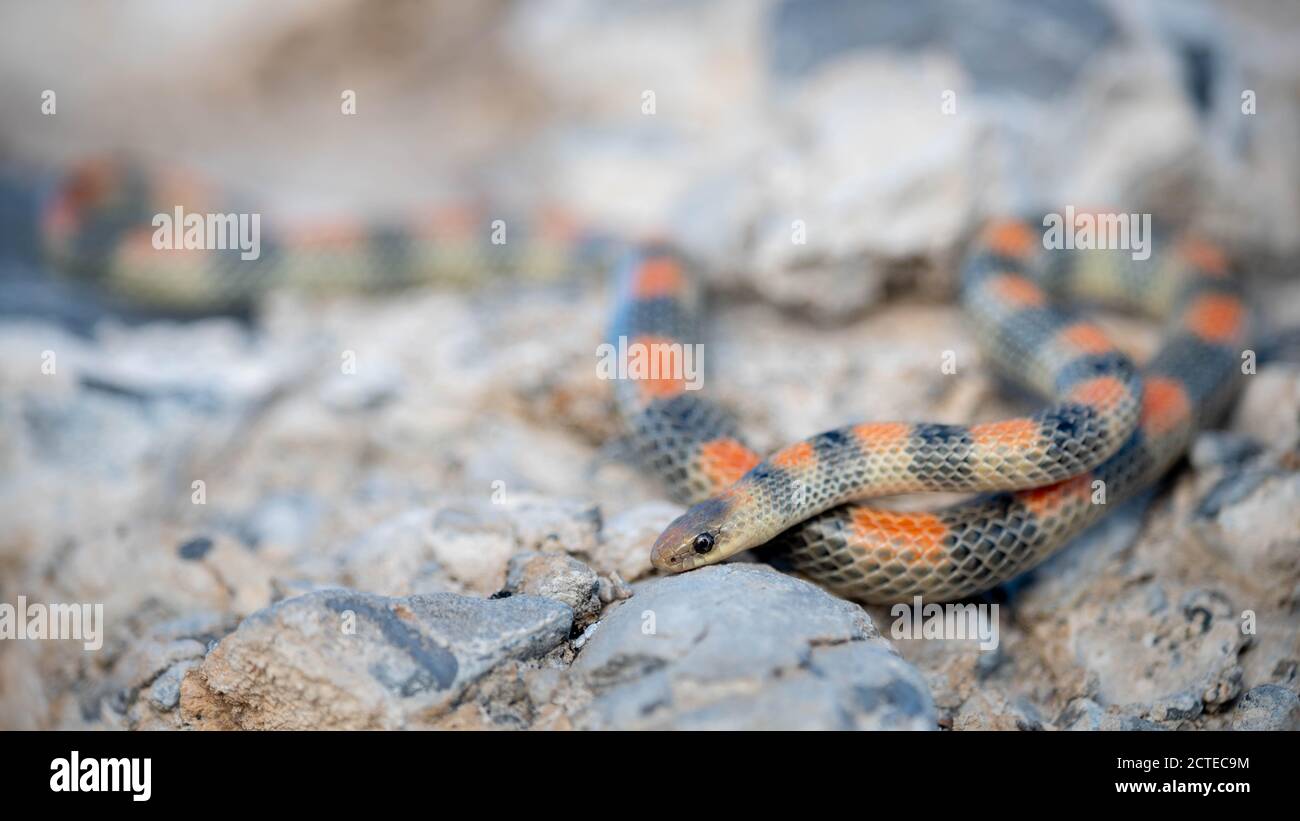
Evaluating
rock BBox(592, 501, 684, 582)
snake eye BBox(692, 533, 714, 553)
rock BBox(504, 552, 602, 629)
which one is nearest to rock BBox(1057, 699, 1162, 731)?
snake eye BBox(692, 533, 714, 553)

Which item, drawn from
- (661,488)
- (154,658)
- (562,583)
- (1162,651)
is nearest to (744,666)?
(562,583)

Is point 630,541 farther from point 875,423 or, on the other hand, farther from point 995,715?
point 995,715

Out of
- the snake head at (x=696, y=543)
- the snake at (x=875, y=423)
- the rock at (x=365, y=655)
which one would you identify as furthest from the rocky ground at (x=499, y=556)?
the snake at (x=875, y=423)

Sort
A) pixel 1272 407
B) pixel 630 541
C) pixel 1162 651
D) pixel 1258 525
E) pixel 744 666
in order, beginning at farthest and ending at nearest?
pixel 1272 407
pixel 1258 525
pixel 630 541
pixel 1162 651
pixel 744 666

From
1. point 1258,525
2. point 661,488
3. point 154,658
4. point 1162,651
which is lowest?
point 1162,651

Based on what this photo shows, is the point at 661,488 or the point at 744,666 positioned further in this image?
the point at 661,488

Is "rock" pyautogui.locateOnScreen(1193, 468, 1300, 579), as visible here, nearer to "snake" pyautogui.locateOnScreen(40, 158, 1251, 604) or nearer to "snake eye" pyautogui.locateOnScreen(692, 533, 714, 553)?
"snake" pyautogui.locateOnScreen(40, 158, 1251, 604)

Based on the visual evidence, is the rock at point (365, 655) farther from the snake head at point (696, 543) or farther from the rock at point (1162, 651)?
the rock at point (1162, 651)

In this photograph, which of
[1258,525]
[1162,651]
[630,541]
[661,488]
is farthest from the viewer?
[661,488]
